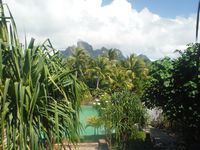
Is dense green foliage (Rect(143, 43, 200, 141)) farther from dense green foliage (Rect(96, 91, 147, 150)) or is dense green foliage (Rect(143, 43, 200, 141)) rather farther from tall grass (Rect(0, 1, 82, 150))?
tall grass (Rect(0, 1, 82, 150))

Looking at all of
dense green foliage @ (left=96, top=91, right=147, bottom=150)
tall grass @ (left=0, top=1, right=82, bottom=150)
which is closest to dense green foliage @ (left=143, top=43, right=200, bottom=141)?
dense green foliage @ (left=96, top=91, right=147, bottom=150)

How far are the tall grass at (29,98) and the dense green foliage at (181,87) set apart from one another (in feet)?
16.5

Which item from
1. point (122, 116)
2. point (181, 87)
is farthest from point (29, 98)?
point (122, 116)

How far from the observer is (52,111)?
439 centimetres

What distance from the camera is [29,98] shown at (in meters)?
3.98

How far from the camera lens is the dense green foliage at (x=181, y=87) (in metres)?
9.78

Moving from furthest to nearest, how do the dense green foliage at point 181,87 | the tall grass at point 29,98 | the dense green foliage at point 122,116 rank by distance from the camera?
the dense green foliage at point 122,116 → the dense green foliage at point 181,87 → the tall grass at point 29,98

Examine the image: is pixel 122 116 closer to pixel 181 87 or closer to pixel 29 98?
pixel 181 87

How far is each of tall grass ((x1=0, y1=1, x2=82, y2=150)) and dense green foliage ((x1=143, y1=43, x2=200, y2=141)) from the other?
5.02 metres

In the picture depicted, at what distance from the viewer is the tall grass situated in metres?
3.95

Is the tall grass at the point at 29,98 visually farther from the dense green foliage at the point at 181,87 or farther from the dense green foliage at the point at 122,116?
the dense green foliage at the point at 122,116

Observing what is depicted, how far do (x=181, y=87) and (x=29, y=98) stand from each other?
23.2 ft

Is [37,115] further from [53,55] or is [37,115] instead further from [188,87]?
[188,87]

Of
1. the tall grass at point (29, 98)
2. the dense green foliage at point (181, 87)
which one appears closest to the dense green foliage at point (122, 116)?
the dense green foliage at point (181, 87)
